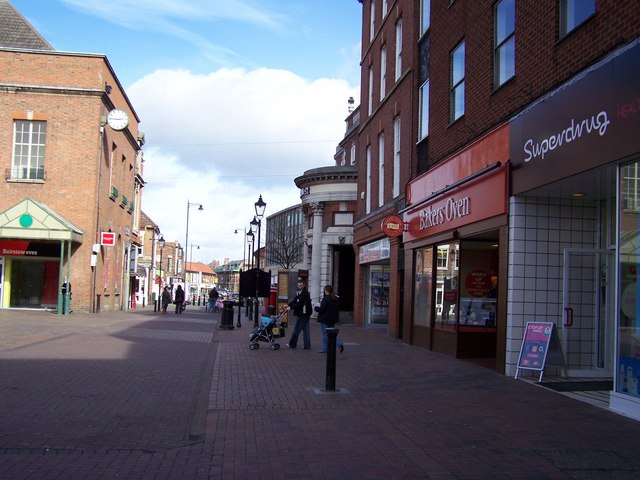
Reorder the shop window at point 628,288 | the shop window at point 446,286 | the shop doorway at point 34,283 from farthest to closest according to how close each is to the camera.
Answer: the shop doorway at point 34,283 → the shop window at point 446,286 → the shop window at point 628,288

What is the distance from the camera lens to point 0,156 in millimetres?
26922

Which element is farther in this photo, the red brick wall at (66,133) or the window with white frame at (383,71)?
the red brick wall at (66,133)

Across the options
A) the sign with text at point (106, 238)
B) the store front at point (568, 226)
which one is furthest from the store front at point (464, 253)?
the sign with text at point (106, 238)

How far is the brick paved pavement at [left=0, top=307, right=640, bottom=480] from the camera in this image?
18.9ft

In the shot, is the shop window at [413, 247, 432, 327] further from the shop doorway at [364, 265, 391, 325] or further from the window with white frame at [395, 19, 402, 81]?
the shop doorway at [364, 265, 391, 325]

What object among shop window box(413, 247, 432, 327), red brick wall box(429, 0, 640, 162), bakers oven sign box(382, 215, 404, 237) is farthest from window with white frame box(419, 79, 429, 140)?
shop window box(413, 247, 432, 327)

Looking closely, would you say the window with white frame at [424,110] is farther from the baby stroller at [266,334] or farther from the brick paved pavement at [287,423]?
the brick paved pavement at [287,423]

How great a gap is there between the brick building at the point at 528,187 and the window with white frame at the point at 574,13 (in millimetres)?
26

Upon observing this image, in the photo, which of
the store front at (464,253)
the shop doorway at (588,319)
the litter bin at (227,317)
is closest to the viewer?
the shop doorway at (588,319)

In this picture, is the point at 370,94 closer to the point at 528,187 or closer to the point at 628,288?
the point at 528,187

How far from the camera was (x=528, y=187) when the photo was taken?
10922 millimetres

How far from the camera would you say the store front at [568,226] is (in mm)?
9312

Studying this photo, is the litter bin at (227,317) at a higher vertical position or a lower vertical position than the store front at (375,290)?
lower

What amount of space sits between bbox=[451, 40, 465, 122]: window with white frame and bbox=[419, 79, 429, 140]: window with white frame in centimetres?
211
